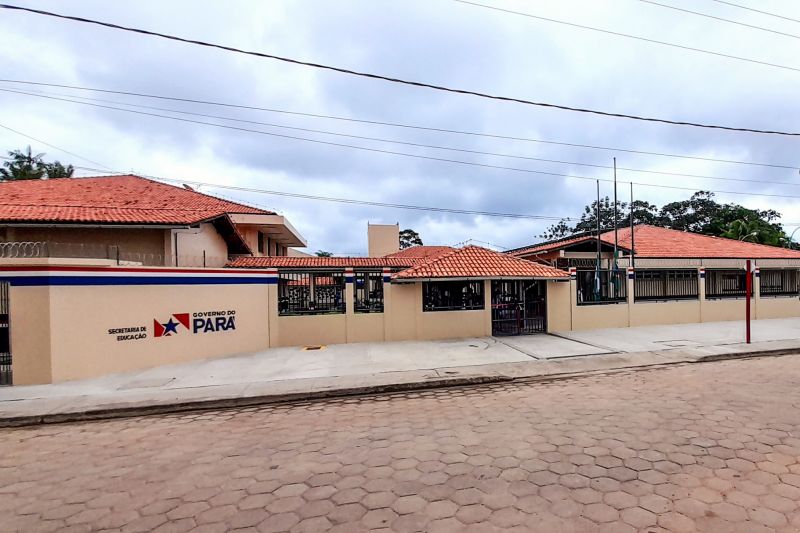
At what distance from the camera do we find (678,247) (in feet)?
63.6

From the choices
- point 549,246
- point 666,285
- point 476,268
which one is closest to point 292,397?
point 476,268

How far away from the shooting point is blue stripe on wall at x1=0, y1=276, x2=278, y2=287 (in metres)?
7.79

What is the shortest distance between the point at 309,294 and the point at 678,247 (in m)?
17.9

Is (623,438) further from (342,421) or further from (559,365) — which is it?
(559,365)

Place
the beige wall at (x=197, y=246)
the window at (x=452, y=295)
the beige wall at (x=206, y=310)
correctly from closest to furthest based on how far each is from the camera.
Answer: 1. the beige wall at (x=206, y=310)
2. the window at (x=452, y=295)
3. the beige wall at (x=197, y=246)

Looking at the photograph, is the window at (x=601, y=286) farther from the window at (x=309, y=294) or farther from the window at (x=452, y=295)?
the window at (x=309, y=294)

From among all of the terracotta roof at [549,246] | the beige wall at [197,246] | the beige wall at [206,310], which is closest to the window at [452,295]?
the beige wall at [206,310]

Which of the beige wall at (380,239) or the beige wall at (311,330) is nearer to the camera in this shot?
the beige wall at (311,330)

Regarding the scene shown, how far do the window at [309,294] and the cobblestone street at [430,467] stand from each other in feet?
19.5

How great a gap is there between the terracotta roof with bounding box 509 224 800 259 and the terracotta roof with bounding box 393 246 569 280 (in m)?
5.22

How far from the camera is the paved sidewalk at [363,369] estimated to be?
22.3 feet

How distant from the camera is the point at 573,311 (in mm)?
13812

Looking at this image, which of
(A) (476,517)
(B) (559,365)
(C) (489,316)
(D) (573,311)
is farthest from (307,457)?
(D) (573,311)

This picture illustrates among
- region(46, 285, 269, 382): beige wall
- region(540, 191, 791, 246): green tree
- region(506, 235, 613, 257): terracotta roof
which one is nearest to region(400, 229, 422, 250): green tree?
region(540, 191, 791, 246): green tree
